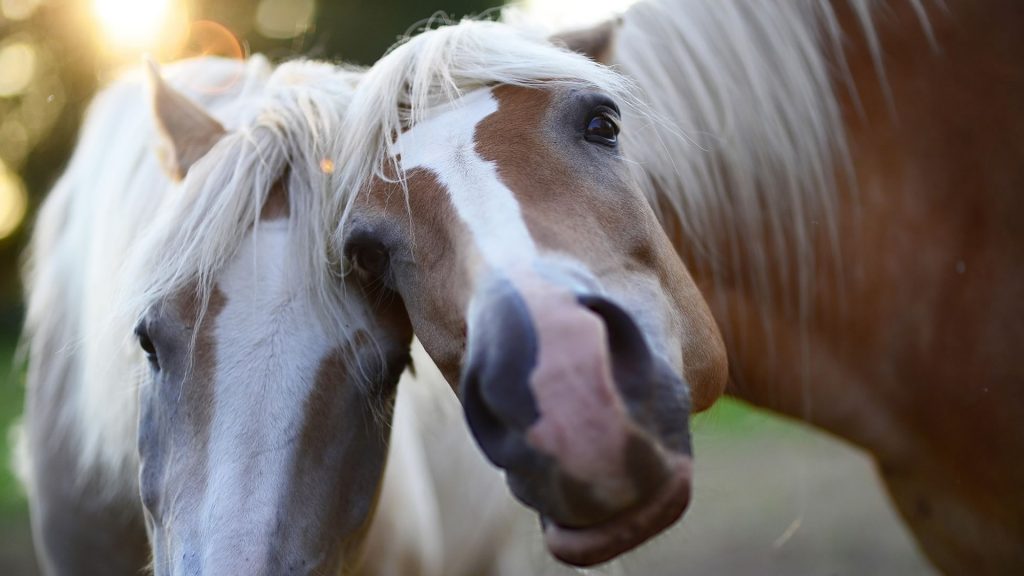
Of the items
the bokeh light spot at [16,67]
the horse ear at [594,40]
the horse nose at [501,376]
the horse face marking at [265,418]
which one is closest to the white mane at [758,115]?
the horse ear at [594,40]

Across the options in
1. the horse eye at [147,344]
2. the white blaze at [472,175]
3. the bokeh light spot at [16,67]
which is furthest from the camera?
the bokeh light spot at [16,67]

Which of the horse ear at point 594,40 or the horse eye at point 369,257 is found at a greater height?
the horse ear at point 594,40

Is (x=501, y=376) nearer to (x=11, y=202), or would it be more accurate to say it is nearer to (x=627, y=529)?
(x=627, y=529)

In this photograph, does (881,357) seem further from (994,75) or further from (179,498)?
(179,498)

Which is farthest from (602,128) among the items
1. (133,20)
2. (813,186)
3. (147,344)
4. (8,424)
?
(8,424)

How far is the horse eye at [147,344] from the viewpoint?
1771 mm

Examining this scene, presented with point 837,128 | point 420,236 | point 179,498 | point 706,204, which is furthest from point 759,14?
point 179,498

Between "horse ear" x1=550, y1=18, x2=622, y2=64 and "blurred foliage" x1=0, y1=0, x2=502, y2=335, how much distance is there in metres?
10.0

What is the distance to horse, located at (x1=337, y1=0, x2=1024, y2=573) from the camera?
1714 millimetres

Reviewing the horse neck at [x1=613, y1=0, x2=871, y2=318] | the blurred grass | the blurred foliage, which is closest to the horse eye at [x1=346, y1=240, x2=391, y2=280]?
the horse neck at [x1=613, y1=0, x2=871, y2=318]

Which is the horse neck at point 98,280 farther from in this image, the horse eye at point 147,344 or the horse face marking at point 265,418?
the horse face marking at point 265,418

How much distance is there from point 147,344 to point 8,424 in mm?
10982

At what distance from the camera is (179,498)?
65.1 inches

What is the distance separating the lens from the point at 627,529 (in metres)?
1.29
